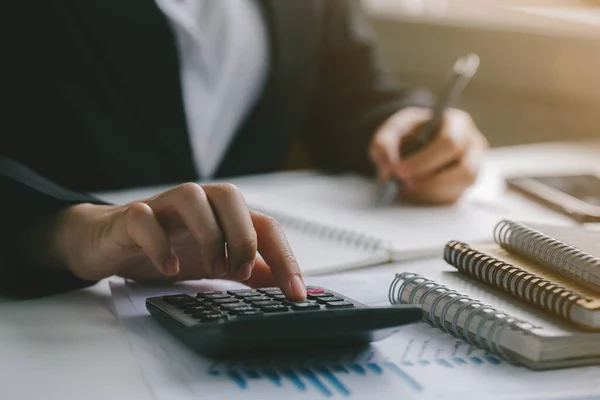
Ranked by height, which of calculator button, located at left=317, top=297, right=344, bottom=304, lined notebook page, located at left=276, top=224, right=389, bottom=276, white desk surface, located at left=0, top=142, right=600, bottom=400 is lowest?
lined notebook page, located at left=276, top=224, right=389, bottom=276

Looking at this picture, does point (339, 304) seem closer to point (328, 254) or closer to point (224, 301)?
point (224, 301)

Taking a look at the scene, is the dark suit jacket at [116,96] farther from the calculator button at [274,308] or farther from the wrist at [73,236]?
the calculator button at [274,308]

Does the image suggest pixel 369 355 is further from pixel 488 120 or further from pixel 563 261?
pixel 488 120

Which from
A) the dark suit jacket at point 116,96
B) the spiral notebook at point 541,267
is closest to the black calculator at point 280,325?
the spiral notebook at point 541,267

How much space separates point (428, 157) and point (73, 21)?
18.1 inches

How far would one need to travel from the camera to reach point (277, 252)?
2.03ft

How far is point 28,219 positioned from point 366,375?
13.0 inches

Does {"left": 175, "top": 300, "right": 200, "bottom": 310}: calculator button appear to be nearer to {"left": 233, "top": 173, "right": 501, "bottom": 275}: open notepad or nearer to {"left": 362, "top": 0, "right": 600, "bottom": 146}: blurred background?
{"left": 233, "top": 173, "right": 501, "bottom": 275}: open notepad

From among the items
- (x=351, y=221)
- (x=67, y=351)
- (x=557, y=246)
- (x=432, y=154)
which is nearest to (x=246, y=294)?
(x=67, y=351)

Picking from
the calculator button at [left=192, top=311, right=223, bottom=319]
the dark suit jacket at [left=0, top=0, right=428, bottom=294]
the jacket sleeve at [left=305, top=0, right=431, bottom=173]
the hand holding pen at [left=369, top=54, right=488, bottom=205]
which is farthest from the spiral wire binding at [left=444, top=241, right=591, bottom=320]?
the jacket sleeve at [left=305, top=0, right=431, bottom=173]

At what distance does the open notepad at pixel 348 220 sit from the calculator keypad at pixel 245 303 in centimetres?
14

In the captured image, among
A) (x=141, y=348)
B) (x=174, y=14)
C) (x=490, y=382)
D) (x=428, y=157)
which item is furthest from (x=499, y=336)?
(x=174, y=14)

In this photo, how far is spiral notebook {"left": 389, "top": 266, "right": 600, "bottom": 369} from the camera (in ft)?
1.74

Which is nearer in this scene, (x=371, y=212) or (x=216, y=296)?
(x=216, y=296)
